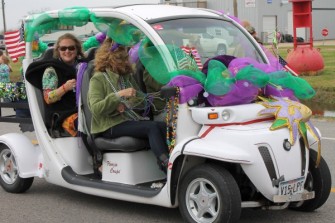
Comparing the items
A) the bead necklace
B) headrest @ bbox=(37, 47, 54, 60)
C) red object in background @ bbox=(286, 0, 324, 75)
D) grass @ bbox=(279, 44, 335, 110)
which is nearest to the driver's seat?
the bead necklace

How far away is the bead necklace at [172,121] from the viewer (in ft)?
16.7

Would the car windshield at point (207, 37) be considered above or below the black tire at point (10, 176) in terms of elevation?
A: above

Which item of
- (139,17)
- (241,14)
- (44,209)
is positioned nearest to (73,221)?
(44,209)

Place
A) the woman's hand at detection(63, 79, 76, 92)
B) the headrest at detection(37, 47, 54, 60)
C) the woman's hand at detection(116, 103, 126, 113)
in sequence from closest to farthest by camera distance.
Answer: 1. the woman's hand at detection(116, 103, 126, 113)
2. the woman's hand at detection(63, 79, 76, 92)
3. the headrest at detection(37, 47, 54, 60)

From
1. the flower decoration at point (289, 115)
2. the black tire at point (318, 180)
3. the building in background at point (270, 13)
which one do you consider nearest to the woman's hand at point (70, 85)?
the flower decoration at point (289, 115)

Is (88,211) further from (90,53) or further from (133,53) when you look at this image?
(90,53)

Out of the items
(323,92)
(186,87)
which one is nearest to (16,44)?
(186,87)

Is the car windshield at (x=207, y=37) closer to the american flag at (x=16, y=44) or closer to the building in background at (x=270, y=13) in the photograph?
the american flag at (x=16, y=44)

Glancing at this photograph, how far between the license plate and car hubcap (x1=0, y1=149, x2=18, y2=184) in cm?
316

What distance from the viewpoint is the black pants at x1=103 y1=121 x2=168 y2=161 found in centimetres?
533

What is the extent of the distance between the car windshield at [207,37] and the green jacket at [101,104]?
704 mm

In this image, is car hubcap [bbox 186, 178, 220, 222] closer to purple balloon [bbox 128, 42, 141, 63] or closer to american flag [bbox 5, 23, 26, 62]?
purple balloon [bbox 128, 42, 141, 63]

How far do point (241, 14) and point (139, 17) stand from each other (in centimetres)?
5490

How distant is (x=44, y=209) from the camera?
237 inches
